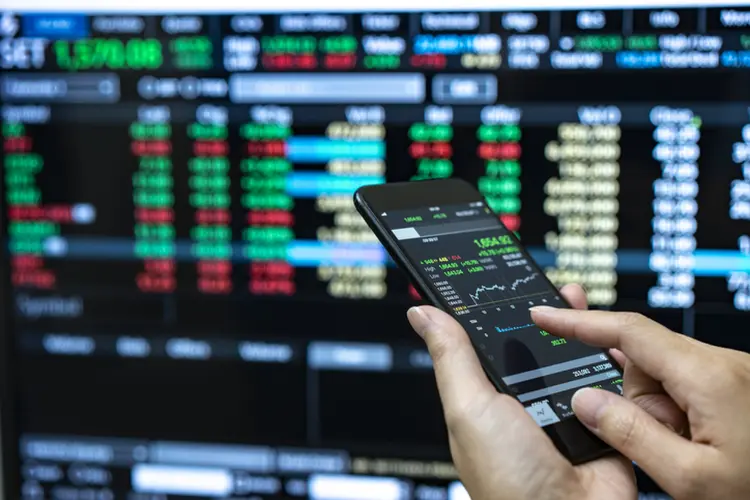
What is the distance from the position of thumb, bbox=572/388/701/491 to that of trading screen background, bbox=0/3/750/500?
64 centimetres

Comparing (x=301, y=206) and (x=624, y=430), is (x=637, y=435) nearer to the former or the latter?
(x=624, y=430)

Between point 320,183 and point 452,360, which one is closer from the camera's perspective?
point 452,360

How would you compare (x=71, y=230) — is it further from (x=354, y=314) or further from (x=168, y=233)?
(x=354, y=314)

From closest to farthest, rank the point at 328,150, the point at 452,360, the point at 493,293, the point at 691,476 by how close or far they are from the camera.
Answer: the point at 691,476 < the point at 452,360 < the point at 493,293 < the point at 328,150

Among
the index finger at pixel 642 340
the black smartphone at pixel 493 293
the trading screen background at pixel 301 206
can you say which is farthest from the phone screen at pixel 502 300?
the trading screen background at pixel 301 206

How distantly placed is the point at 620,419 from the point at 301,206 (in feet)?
2.69

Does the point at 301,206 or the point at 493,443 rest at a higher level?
the point at 301,206

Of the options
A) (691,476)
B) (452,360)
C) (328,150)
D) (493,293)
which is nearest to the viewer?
(691,476)

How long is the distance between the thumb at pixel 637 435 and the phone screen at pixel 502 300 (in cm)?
8

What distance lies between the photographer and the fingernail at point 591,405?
2.71ft

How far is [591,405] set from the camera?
0.83m

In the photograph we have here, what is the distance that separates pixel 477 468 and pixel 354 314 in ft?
2.28

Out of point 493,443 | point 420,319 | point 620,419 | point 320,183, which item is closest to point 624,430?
point 620,419

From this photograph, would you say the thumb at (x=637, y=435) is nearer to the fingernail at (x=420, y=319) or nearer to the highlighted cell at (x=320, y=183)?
the fingernail at (x=420, y=319)
